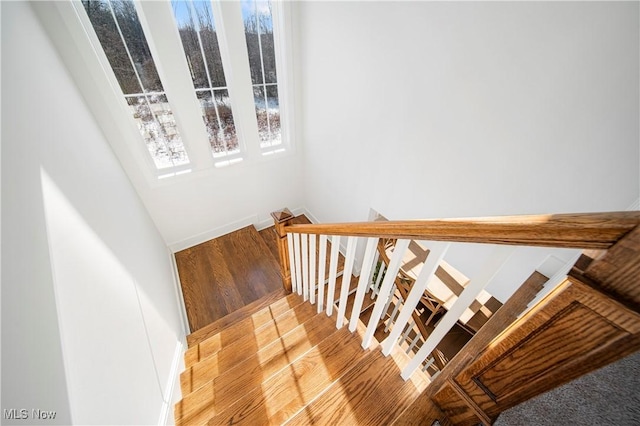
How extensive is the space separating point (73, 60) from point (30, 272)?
6.30 ft

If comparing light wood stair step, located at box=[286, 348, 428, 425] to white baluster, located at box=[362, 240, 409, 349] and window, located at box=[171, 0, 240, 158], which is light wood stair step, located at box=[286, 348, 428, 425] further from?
window, located at box=[171, 0, 240, 158]

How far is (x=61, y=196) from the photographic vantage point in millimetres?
871

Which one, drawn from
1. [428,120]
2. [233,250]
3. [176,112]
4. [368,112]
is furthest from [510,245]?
[233,250]

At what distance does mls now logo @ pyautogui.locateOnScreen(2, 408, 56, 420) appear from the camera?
1.39 feet

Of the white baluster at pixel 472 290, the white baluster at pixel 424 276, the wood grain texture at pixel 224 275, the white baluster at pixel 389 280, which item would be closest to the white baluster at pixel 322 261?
the white baluster at pixel 389 280

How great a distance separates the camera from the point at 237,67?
220cm

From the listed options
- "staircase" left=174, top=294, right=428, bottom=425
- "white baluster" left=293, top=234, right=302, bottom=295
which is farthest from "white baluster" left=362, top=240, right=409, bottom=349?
"white baluster" left=293, top=234, right=302, bottom=295

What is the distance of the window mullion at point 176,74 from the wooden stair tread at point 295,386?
228 cm

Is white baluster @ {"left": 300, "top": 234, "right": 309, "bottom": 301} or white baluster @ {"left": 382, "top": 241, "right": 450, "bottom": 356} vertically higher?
white baluster @ {"left": 382, "top": 241, "right": 450, "bottom": 356}

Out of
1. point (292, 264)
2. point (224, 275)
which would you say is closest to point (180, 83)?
point (292, 264)

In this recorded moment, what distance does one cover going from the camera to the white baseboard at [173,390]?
1128 millimetres

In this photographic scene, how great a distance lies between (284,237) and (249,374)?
2.74ft

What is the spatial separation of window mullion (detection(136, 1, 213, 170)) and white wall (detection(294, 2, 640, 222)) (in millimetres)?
1199

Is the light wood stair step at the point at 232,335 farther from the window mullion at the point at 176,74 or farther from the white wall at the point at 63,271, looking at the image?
the window mullion at the point at 176,74
